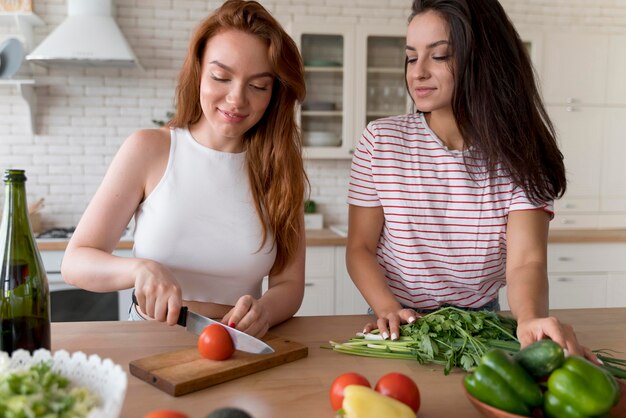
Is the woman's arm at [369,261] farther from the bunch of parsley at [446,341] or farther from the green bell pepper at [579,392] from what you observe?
the green bell pepper at [579,392]

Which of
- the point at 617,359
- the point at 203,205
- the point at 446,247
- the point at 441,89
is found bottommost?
the point at 617,359

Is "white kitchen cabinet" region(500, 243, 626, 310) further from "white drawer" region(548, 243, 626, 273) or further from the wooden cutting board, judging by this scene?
the wooden cutting board

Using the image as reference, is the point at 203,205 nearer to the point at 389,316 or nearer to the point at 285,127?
the point at 285,127

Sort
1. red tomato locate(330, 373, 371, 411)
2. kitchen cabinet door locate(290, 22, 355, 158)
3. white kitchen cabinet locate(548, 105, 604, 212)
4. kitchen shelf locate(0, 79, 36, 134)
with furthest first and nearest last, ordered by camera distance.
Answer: white kitchen cabinet locate(548, 105, 604, 212), kitchen cabinet door locate(290, 22, 355, 158), kitchen shelf locate(0, 79, 36, 134), red tomato locate(330, 373, 371, 411)

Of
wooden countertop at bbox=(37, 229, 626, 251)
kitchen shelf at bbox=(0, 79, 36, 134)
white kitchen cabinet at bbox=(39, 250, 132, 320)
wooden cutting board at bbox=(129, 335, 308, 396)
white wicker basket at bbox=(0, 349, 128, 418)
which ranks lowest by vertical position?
white kitchen cabinet at bbox=(39, 250, 132, 320)

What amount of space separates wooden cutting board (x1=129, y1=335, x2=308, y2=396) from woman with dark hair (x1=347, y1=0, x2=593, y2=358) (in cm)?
39

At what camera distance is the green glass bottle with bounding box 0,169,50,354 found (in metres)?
1.16

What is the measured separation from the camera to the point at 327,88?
157 inches

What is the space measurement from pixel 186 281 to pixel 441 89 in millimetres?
838

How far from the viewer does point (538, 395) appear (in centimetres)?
89

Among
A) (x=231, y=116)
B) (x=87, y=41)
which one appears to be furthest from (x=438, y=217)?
(x=87, y=41)

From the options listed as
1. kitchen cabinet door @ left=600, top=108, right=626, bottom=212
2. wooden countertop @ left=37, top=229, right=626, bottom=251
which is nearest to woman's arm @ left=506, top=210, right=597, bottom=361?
wooden countertop @ left=37, top=229, right=626, bottom=251

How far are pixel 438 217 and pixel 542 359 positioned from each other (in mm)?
779

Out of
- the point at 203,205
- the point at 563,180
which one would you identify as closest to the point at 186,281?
the point at 203,205
